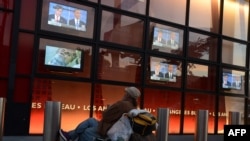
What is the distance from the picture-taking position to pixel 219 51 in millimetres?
13594

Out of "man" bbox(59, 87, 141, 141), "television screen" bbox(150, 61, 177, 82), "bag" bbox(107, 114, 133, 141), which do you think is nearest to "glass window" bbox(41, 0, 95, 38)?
"television screen" bbox(150, 61, 177, 82)

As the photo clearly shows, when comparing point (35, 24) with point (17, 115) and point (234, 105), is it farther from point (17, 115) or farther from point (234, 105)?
point (234, 105)

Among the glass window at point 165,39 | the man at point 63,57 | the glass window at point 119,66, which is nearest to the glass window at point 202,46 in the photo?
the glass window at point 165,39

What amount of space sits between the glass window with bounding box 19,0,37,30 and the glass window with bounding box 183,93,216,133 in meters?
5.63

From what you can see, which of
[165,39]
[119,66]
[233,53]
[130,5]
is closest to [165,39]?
[165,39]

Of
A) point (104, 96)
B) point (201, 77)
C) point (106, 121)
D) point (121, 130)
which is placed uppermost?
point (201, 77)

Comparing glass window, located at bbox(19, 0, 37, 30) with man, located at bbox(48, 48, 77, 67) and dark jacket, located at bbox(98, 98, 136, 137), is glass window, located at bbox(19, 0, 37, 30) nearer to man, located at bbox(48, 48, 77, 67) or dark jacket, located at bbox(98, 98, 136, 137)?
man, located at bbox(48, 48, 77, 67)

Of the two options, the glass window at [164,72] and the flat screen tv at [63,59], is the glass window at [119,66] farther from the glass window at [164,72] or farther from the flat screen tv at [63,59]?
the flat screen tv at [63,59]

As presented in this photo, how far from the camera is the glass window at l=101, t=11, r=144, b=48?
35.3ft

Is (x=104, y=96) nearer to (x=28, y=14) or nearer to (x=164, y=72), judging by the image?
(x=164, y=72)

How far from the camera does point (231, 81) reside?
14.0 metres

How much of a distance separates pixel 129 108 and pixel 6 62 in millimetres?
4073

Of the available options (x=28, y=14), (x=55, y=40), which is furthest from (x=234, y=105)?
(x=28, y=14)

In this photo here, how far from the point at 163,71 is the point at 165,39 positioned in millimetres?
998
